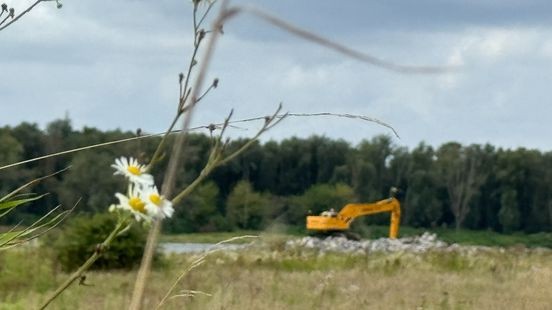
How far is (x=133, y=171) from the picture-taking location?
3.99 ft

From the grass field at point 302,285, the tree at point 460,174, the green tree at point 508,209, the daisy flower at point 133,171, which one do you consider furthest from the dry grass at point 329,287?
the green tree at point 508,209

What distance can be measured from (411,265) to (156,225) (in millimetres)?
12633

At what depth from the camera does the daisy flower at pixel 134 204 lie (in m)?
1.10

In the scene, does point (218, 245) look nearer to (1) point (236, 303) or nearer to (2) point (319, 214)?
(1) point (236, 303)

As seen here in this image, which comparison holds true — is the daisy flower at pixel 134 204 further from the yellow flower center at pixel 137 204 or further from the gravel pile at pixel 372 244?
the gravel pile at pixel 372 244

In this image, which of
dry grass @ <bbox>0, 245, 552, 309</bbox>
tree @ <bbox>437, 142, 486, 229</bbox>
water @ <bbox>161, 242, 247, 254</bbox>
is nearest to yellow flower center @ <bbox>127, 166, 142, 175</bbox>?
water @ <bbox>161, 242, 247, 254</bbox>

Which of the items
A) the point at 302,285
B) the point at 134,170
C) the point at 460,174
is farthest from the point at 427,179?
the point at 134,170

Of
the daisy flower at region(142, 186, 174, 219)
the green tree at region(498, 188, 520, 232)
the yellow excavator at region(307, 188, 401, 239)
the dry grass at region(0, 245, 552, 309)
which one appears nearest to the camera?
the daisy flower at region(142, 186, 174, 219)

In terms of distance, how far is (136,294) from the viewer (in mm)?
864

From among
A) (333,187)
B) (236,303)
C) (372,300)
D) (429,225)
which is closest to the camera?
(236,303)

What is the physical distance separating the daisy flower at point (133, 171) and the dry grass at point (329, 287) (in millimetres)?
4092

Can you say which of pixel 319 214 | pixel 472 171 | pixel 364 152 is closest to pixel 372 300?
pixel 319 214

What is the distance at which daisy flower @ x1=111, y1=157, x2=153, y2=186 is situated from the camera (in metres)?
1.16

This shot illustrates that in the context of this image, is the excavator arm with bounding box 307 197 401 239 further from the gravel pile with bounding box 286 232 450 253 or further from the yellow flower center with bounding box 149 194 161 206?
the yellow flower center with bounding box 149 194 161 206
